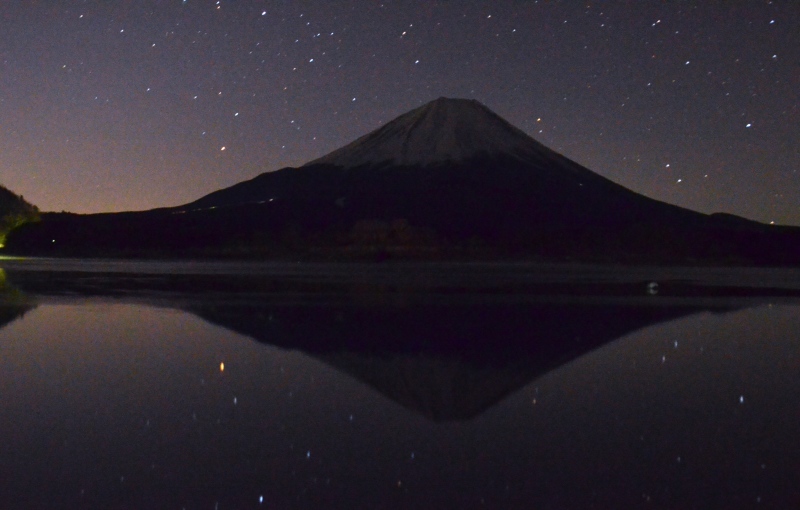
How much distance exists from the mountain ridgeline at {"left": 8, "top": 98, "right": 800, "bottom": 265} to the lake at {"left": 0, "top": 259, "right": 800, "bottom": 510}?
3073 inches

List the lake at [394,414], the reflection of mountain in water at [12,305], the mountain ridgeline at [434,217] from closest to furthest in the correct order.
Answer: the lake at [394,414], the reflection of mountain in water at [12,305], the mountain ridgeline at [434,217]

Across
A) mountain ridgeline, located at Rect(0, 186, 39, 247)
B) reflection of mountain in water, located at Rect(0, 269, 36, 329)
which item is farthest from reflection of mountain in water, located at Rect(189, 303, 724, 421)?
mountain ridgeline, located at Rect(0, 186, 39, 247)

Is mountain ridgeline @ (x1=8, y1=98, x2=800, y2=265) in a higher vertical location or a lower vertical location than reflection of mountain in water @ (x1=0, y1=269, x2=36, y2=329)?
higher

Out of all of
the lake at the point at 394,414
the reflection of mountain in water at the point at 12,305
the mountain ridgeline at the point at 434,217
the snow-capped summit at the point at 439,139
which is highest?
the snow-capped summit at the point at 439,139

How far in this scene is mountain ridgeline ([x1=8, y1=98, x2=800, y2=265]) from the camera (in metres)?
116

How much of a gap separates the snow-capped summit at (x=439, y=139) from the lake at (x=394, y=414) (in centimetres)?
14854

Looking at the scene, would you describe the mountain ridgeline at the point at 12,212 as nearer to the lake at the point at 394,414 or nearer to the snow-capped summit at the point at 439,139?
the snow-capped summit at the point at 439,139

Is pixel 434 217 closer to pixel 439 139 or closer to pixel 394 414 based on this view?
pixel 439 139

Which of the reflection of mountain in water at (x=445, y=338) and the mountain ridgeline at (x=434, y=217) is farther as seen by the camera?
the mountain ridgeline at (x=434, y=217)

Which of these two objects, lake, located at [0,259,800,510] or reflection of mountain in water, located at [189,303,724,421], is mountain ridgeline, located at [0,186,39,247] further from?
lake, located at [0,259,800,510]

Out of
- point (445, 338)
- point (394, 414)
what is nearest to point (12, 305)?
point (445, 338)

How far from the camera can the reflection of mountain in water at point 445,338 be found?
35.6 feet

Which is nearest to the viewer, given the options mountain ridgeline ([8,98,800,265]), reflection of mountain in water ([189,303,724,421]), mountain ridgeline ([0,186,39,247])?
reflection of mountain in water ([189,303,724,421])

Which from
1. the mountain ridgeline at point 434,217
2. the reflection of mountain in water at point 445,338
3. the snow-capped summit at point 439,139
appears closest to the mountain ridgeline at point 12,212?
the mountain ridgeline at point 434,217
